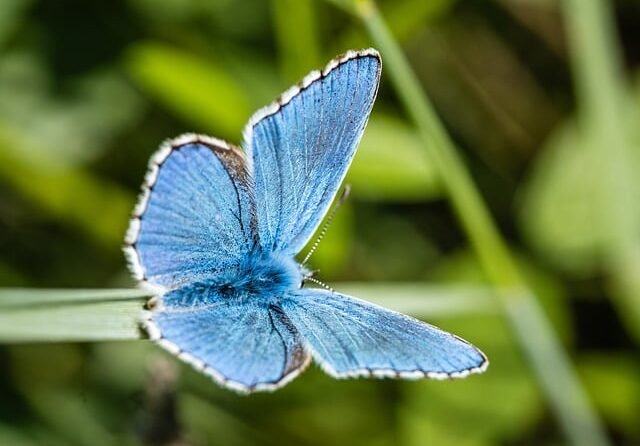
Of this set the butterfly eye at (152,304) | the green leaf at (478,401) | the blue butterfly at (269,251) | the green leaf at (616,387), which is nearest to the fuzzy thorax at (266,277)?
the blue butterfly at (269,251)

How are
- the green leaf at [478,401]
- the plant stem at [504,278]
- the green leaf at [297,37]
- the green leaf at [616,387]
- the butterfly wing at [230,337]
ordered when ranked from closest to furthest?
1. the butterfly wing at [230,337]
2. the plant stem at [504,278]
3. the green leaf at [297,37]
4. the green leaf at [478,401]
5. the green leaf at [616,387]

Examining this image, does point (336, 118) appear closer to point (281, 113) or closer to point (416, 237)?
point (281, 113)

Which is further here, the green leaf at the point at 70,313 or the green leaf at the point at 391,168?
the green leaf at the point at 391,168

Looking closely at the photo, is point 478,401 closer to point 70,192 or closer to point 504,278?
point 504,278

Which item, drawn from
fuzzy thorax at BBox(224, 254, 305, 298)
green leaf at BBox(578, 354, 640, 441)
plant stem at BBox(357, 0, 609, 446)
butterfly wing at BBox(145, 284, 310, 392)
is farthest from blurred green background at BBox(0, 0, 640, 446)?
butterfly wing at BBox(145, 284, 310, 392)

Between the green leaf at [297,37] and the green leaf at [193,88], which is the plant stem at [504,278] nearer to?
the green leaf at [297,37]

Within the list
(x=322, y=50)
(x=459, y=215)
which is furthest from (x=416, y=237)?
(x=459, y=215)

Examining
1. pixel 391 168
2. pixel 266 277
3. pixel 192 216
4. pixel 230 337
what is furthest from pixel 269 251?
pixel 391 168
